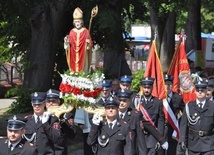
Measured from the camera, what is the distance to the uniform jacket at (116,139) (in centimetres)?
912

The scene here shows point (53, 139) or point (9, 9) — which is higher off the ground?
point (9, 9)

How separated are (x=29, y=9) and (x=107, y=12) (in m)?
4.54

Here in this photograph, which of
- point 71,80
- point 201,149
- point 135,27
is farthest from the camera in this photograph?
point 135,27

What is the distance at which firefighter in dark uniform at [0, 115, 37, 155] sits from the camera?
7.56 m

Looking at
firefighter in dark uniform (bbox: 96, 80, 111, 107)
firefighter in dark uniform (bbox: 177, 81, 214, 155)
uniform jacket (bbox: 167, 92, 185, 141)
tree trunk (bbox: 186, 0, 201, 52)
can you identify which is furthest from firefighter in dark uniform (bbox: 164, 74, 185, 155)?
tree trunk (bbox: 186, 0, 201, 52)

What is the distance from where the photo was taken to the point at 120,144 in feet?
30.0

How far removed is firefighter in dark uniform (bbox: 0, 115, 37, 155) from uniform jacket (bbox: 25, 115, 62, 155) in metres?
1.53

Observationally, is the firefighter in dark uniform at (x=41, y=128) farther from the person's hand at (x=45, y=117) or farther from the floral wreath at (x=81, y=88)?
the floral wreath at (x=81, y=88)

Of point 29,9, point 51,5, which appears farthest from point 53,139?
point 51,5

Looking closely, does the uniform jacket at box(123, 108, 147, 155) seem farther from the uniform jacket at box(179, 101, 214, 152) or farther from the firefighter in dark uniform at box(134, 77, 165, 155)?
the firefighter in dark uniform at box(134, 77, 165, 155)

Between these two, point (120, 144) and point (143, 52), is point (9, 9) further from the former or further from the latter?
point (143, 52)

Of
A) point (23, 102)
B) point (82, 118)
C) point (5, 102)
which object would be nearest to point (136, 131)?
point (82, 118)

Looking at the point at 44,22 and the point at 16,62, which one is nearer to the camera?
the point at 44,22

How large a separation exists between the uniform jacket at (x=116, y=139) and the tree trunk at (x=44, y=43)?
937cm
